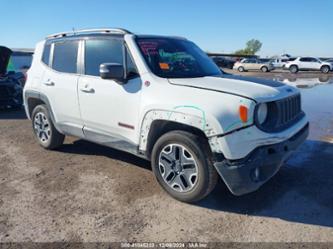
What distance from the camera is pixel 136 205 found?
388 cm

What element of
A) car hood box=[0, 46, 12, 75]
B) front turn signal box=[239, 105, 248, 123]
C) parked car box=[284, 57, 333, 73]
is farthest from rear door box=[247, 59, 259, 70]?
front turn signal box=[239, 105, 248, 123]

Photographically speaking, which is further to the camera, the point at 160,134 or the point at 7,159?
the point at 7,159

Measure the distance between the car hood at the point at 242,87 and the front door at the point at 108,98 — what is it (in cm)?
62

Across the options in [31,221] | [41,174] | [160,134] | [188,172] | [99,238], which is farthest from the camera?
[41,174]

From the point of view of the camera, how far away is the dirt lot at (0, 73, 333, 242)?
329 cm

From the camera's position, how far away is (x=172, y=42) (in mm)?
4859

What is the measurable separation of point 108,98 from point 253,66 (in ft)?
121

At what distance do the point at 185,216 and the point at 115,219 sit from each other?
0.76 m

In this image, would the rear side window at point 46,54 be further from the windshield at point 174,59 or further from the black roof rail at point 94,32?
the windshield at point 174,59

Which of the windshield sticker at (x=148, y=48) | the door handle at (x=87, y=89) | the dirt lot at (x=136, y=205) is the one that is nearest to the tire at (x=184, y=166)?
the dirt lot at (x=136, y=205)

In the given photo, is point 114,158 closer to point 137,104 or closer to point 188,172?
point 137,104

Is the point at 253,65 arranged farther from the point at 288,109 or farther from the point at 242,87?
the point at 242,87

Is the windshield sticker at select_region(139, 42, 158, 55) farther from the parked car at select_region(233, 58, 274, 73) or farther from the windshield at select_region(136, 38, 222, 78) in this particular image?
the parked car at select_region(233, 58, 274, 73)

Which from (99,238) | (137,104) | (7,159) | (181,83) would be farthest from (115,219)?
(7,159)
